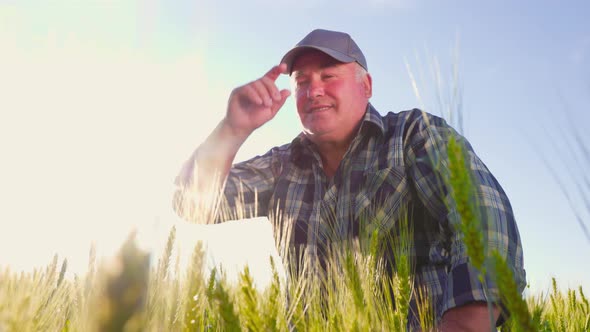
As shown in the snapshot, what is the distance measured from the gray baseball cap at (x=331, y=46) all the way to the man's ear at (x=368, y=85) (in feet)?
0.24

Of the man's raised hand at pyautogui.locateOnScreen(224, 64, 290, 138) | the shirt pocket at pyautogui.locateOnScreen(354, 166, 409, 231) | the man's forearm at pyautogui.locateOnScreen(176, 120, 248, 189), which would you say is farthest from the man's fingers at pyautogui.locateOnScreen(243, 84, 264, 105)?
the shirt pocket at pyautogui.locateOnScreen(354, 166, 409, 231)

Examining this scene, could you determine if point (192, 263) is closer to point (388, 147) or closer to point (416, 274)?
point (416, 274)

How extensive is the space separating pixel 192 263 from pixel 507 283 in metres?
0.65

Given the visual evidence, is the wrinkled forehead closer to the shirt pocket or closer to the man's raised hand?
the man's raised hand

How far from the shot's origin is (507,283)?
680mm

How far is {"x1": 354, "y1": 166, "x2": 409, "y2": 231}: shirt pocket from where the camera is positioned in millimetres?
2469

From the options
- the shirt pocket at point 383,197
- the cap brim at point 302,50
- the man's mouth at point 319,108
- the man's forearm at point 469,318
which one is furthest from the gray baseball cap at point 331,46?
the man's forearm at point 469,318

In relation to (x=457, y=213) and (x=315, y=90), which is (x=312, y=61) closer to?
(x=315, y=90)

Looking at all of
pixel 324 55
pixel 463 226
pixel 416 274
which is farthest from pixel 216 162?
pixel 463 226

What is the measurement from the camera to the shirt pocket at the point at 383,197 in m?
2.47

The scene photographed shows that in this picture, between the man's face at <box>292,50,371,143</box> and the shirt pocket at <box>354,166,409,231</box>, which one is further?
the man's face at <box>292,50,371,143</box>

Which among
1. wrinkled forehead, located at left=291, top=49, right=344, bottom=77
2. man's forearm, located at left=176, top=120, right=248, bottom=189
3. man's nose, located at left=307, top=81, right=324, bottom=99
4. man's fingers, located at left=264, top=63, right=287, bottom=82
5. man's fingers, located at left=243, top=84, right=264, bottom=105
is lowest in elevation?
man's forearm, located at left=176, top=120, right=248, bottom=189

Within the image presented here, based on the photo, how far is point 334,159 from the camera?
9.80 ft

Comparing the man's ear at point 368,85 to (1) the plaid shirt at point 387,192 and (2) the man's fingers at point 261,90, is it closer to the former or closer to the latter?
(1) the plaid shirt at point 387,192
